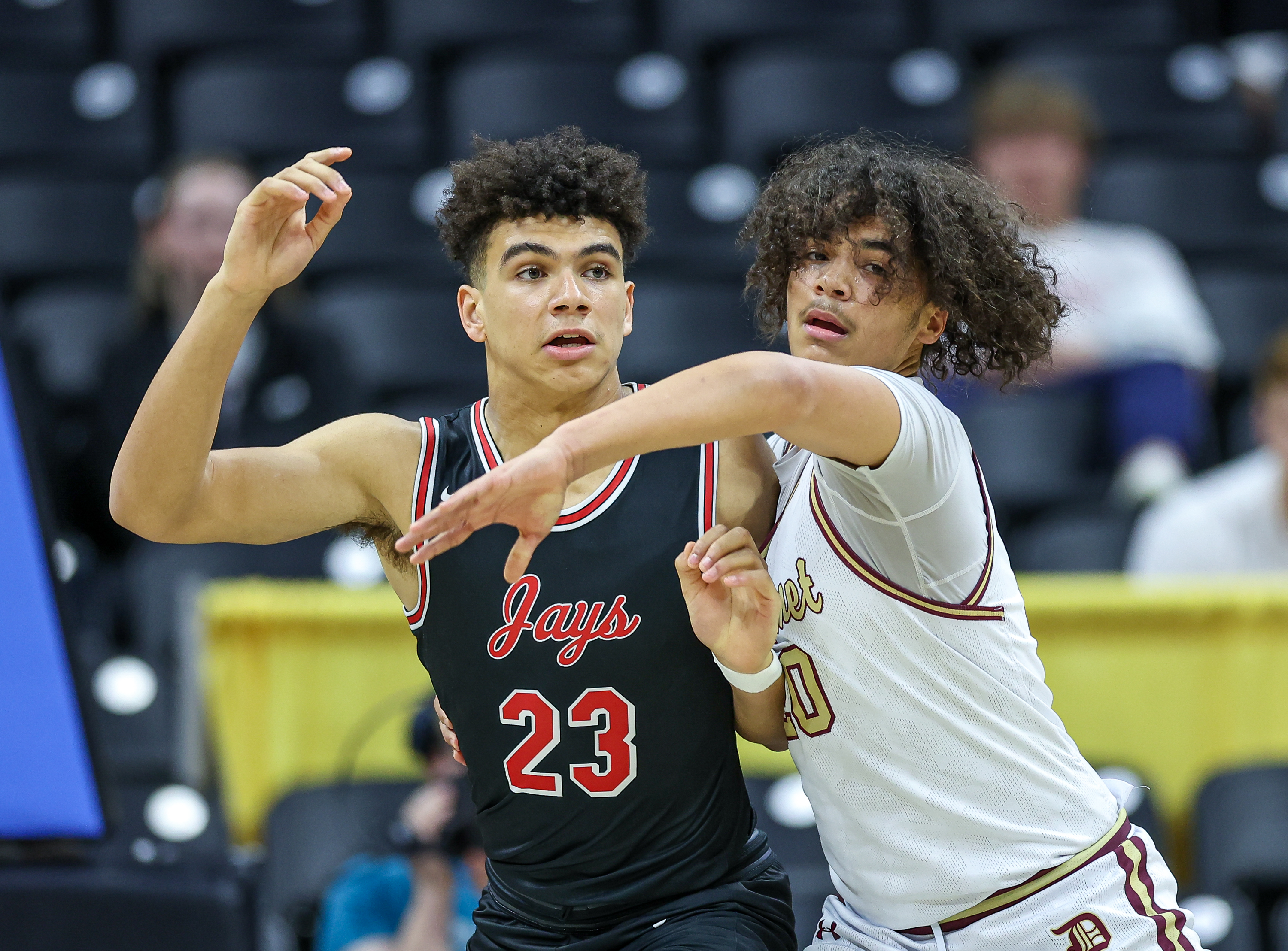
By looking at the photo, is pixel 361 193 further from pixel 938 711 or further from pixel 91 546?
pixel 938 711

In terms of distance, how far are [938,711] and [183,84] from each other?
568 cm

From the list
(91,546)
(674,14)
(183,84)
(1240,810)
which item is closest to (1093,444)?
(1240,810)

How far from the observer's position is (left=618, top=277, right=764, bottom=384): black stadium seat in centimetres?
660

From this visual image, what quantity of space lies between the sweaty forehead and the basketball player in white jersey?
0.33 metres

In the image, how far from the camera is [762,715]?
3.03 metres

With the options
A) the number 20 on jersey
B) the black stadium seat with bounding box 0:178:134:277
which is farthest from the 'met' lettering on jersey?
the black stadium seat with bounding box 0:178:134:277

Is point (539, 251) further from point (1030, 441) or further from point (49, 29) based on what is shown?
point (49, 29)

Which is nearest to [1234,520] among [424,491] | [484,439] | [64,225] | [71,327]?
[484,439]

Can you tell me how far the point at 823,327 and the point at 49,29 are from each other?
5.99m

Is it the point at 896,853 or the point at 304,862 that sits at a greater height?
the point at 896,853

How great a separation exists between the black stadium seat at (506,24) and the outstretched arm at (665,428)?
5497 mm

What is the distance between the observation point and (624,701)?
300 cm

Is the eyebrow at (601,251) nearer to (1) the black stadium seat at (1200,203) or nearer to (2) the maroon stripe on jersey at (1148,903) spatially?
(2) the maroon stripe on jersey at (1148,903)

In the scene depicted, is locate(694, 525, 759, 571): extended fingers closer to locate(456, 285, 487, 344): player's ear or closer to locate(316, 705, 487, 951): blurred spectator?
locate(456, 285, 487, 344): player's ear
